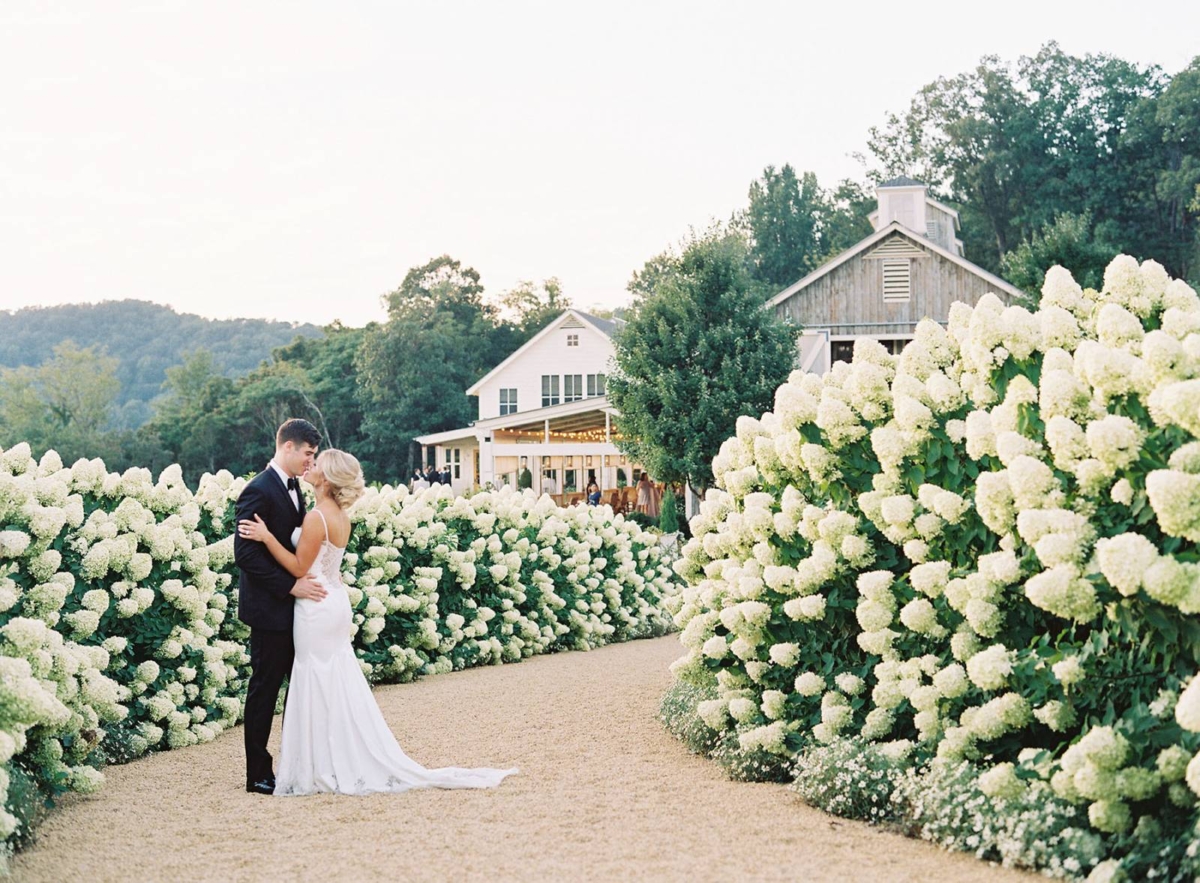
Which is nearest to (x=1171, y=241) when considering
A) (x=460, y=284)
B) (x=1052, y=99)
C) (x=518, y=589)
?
(x=1052, y=99)

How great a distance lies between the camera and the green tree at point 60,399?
3570 inches

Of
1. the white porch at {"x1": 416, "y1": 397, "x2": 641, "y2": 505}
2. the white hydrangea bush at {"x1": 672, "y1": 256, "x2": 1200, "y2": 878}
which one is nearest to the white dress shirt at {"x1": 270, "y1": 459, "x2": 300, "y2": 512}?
the white hydrangea bush at {"x1": 672, "y1": 256, "x2": 1200, "y2": 878}

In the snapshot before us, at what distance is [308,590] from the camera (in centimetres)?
708

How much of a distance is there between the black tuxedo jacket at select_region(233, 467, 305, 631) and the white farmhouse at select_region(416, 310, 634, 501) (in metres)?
35.7

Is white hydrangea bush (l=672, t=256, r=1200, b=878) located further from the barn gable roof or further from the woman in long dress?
the barn gable roof

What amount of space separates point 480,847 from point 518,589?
722 centimetres

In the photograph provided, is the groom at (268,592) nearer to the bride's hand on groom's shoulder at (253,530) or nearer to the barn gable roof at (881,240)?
the bride's hand on groom's shoulder at (253,530)

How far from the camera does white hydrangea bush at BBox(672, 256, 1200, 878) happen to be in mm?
4809

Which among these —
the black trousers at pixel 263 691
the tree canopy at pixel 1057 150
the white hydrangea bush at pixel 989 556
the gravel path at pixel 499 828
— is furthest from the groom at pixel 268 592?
the tree canopy at pixel 1057 150

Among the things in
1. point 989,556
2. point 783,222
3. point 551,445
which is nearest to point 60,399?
point 783,222

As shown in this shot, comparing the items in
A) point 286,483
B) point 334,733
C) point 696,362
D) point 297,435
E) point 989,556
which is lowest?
point 334,733

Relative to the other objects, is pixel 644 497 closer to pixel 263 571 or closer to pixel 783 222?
pixel 263 571

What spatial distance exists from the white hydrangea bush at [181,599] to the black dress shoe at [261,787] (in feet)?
2.82

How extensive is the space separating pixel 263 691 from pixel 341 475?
1.27 metres
